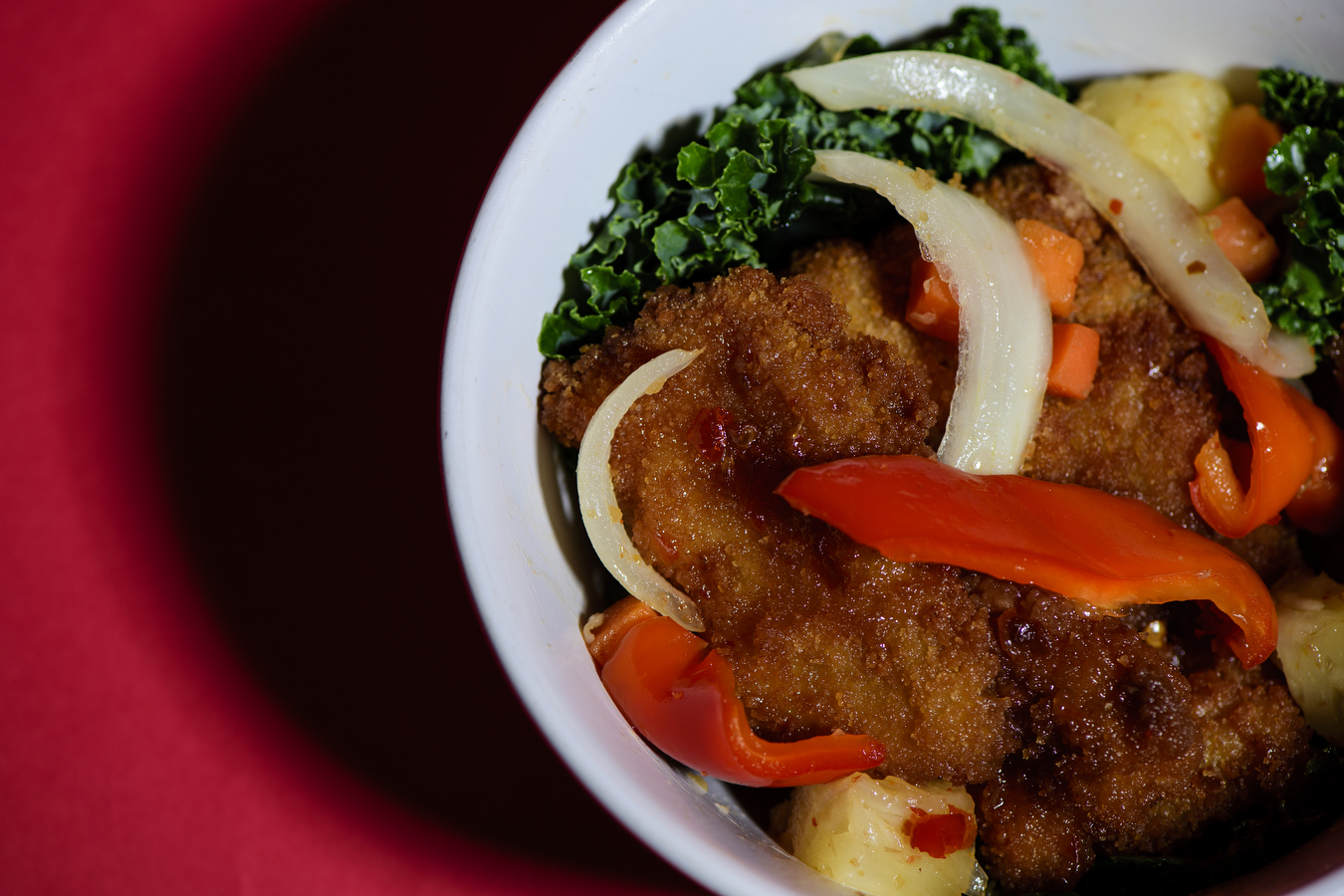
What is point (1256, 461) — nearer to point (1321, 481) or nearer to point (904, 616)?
point (1321, 481)

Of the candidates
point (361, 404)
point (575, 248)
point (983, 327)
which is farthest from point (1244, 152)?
point (361, 404)

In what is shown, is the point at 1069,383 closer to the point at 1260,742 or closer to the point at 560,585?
the point at 1260,742

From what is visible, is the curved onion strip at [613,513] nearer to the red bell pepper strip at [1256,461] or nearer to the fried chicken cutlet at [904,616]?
the fried chicken cutlet at [904,616]

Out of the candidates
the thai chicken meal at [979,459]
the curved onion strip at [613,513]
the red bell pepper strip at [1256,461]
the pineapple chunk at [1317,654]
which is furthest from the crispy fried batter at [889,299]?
the pineapple chunk at [1317,654]

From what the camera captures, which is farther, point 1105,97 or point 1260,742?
point 1105,97

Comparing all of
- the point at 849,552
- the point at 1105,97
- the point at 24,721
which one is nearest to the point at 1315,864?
the point at 849,552

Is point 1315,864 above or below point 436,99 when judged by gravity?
below
